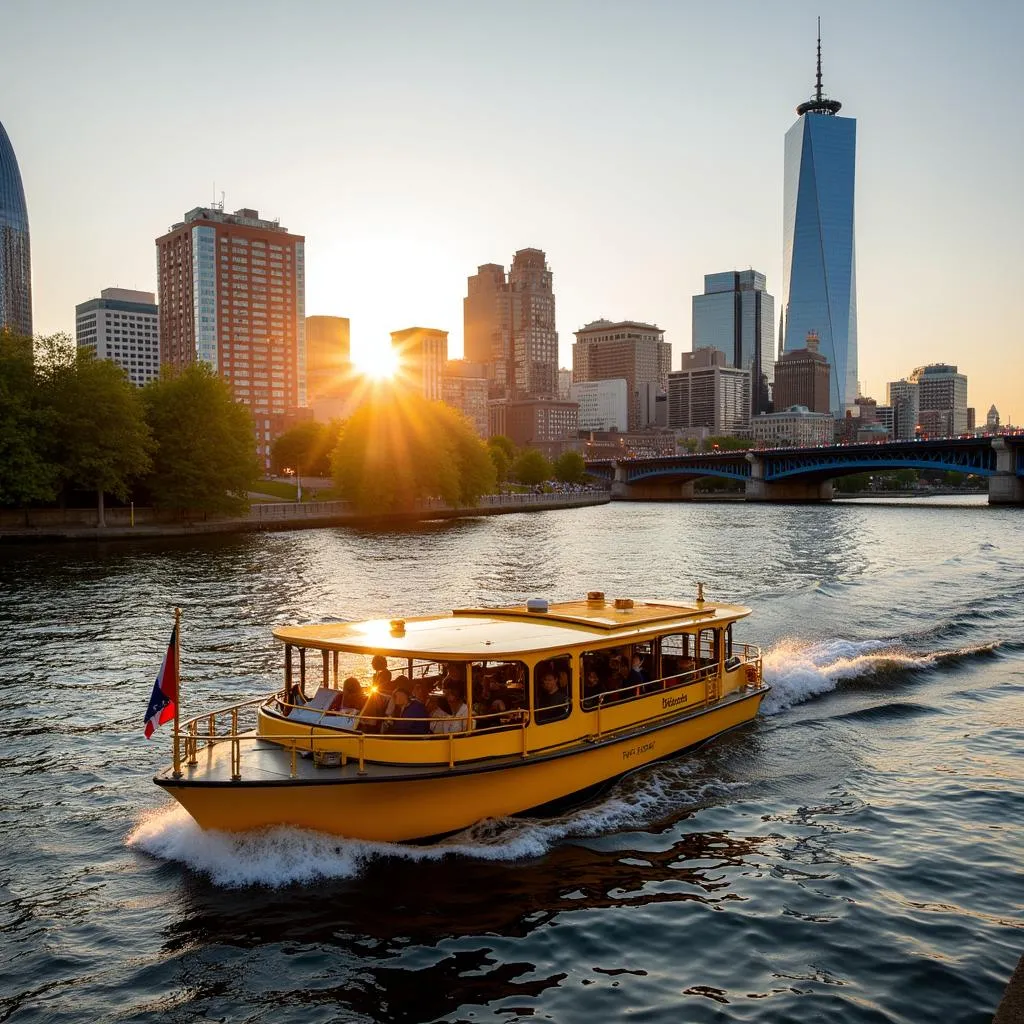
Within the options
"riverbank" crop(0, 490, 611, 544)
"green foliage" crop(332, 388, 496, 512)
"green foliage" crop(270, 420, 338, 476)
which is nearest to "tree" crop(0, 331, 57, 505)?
"riverbank" crop(0, 490, 611, 544)

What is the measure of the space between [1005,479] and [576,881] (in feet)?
377

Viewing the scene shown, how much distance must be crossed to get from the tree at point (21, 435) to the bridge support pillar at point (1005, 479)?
328 ft

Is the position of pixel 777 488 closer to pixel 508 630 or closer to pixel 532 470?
pixel 532 470

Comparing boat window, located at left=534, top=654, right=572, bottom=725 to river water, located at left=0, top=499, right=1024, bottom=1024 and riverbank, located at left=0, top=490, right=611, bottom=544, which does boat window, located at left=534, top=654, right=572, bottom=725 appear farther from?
riverbank, located at left=0, top=490, right=611, bottom=544

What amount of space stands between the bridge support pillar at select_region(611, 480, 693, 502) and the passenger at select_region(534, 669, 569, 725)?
484 ft

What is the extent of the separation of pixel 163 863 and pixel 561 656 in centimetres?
676

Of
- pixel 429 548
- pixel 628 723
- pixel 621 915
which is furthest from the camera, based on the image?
pixel 429 548

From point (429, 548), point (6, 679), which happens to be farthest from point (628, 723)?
point (429, 548)

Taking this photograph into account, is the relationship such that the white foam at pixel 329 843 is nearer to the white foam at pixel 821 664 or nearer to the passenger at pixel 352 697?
the passenger at pixel 352 697

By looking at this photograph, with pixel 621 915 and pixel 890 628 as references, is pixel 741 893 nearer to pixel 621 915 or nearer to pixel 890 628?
pixel 621 915

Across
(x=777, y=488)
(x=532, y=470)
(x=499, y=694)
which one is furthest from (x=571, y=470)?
(x=499, y=694)

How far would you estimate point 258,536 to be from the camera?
230 ft

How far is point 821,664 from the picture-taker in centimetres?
2698

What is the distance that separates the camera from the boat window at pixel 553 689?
14.5m
